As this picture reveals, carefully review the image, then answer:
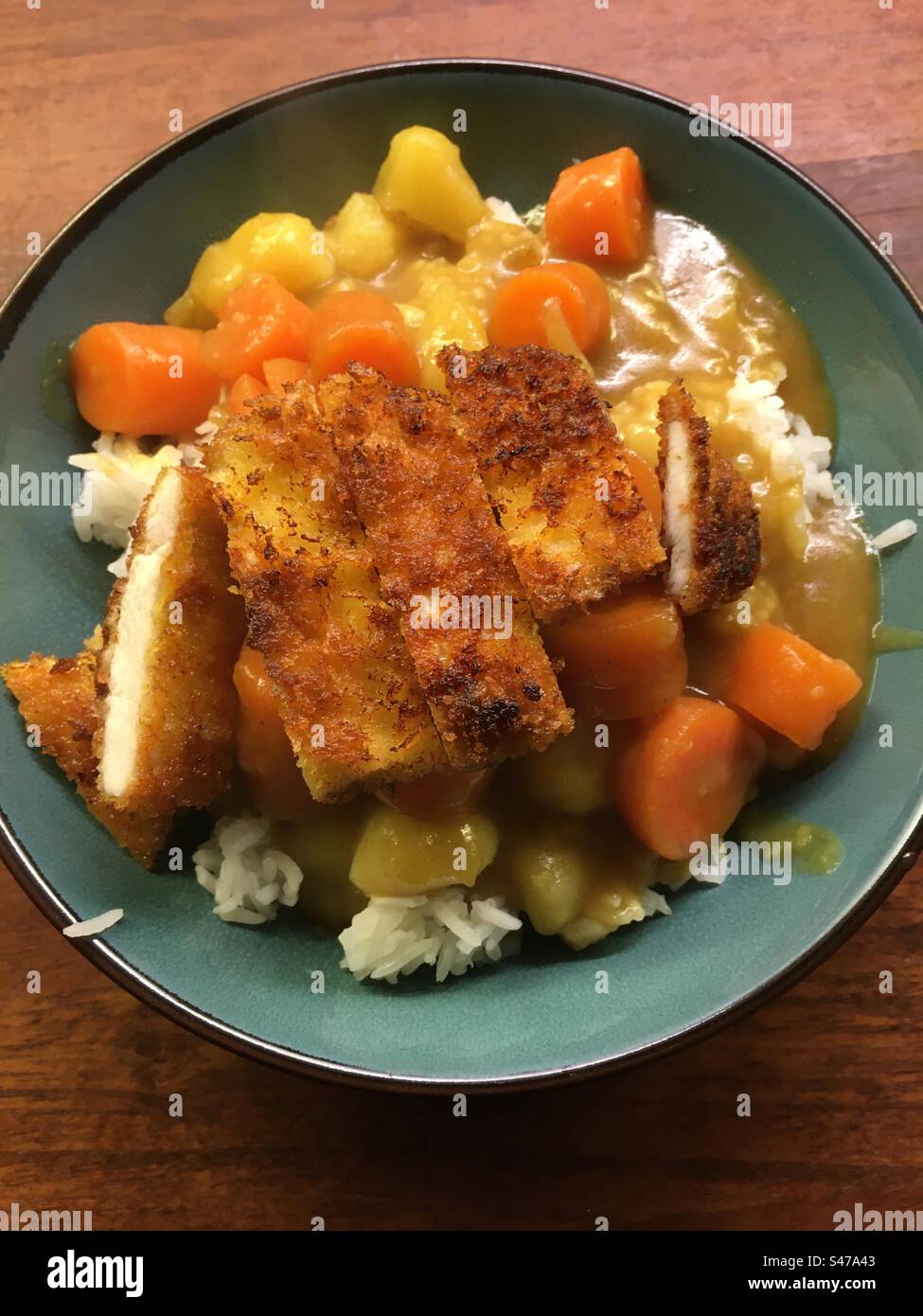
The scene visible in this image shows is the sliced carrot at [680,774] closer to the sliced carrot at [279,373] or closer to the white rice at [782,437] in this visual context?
the white rice at [782,437]

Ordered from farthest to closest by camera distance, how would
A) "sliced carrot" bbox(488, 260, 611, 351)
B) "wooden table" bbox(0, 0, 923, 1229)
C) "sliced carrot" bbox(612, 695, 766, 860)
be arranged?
"sliced carrot" bbox(488, 260, 611, 351), "wooden table" bbox(0, 0, 923, 1229), "sliced carrot" bbox(612, 695, 766, 860)

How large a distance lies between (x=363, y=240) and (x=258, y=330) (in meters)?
0.40

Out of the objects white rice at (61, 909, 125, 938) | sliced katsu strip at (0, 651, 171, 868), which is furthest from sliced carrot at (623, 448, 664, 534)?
white rice at (61, 909, 125, 938)

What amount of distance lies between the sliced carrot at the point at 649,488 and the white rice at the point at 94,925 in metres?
1.39

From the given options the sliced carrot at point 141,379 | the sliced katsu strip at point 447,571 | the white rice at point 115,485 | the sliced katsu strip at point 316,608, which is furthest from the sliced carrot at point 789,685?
the sliced carrot at point 141,379

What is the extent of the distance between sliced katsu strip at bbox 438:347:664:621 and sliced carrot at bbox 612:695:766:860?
36 cm

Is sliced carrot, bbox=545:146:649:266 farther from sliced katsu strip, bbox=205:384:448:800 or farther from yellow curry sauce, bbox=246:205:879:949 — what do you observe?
sliced katsu strip, bbox=205:384:448:800

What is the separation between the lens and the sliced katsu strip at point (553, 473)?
6.75 ft

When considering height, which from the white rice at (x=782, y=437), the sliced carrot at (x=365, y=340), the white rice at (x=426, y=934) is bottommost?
the white rice at (x=426, y=934)

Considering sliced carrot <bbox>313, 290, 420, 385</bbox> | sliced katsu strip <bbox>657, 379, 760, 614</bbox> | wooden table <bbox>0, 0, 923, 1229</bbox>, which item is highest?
sliced carrot <bbox>313, 290, 420, 385</bbox>

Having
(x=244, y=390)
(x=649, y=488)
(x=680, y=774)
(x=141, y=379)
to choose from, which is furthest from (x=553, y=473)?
(x=141, y=379)

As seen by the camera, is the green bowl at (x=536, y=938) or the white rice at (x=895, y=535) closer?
the green bowl at (x=536, y=938)

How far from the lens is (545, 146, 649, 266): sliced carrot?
2.58 metres
